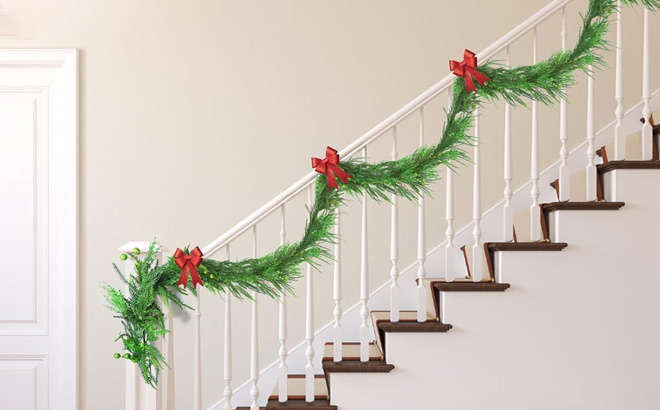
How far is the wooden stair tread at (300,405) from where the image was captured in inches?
92.5

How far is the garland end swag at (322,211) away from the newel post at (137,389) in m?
0.03

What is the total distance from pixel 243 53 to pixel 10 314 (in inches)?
78.8

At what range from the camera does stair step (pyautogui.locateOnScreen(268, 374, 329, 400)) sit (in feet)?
8.12

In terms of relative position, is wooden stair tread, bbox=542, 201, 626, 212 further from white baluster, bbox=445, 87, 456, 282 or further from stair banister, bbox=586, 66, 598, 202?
white baluster, bbox=445, 87, 456, 282

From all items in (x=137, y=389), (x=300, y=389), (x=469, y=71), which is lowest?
(x=300, y=389)

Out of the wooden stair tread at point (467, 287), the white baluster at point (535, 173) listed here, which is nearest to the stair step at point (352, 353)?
the wooden stair tread at point (467, 287)

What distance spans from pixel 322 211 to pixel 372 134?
38 cm

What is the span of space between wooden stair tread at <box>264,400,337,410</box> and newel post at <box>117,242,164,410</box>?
432 mm

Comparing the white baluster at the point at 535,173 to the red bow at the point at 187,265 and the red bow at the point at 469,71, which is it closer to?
the red bow at the point at 469,71

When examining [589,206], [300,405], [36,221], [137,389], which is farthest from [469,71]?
[36,221]

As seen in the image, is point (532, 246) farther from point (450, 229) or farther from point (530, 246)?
point (450, 229)

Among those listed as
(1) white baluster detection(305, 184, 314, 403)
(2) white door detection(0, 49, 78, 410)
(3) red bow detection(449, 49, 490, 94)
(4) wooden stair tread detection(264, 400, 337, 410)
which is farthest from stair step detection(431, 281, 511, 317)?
(2) white door detection(0, 49, 78, 410)

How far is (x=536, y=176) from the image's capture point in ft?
7.98

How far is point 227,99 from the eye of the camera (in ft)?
11.2
